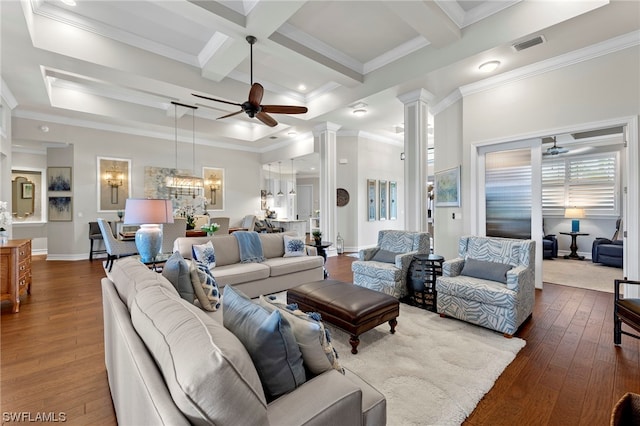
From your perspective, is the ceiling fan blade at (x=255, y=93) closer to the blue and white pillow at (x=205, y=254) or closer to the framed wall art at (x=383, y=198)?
the blue and white pillow at (x=205, y=254)

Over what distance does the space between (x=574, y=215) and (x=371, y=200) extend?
4.66 metres

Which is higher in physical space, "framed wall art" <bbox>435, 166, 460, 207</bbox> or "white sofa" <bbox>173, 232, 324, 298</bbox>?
"framed wall art" <bbox>435, 166, 460, 207</bbox>

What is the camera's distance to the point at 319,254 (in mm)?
5102

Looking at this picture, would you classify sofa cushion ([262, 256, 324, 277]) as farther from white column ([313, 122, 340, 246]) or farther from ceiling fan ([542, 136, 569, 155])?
ceiling fan ([542, 136, 569, 155])

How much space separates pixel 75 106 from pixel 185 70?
3.03 m

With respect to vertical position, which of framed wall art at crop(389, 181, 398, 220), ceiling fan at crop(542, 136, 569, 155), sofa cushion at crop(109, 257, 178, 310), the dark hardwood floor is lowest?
the dark hardwood floor

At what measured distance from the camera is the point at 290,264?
411 centimetres

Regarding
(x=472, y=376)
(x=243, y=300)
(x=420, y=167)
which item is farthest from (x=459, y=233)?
(x=243, y=300)

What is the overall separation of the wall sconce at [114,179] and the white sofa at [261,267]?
15.2 ft

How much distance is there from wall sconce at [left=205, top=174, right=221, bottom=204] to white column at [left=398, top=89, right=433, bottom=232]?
19.0 feet

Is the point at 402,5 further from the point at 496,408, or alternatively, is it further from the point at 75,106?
the point at 75,106

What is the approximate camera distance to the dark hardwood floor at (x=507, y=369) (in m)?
1.79

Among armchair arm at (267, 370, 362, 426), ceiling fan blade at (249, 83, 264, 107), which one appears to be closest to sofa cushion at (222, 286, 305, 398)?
armchair arm at (267, 370, 362, 426)

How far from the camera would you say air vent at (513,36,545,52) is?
3323 millimetres
